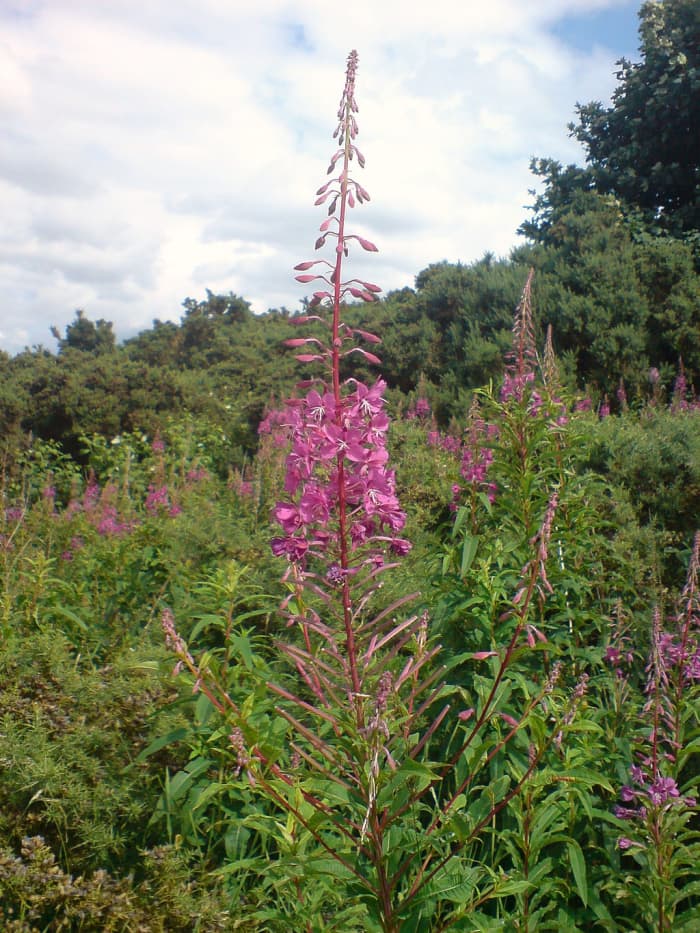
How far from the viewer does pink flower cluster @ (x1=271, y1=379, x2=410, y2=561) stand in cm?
190

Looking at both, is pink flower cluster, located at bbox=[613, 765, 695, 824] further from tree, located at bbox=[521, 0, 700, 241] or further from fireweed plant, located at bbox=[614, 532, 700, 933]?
tree, located at bbox=[521, 0, 700, 241]

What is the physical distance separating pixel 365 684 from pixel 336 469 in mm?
689

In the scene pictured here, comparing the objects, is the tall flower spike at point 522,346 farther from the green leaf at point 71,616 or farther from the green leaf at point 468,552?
the green leaf at point 71,616

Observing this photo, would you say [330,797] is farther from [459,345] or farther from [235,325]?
[235,325]

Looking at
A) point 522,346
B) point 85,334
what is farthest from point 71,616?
point 85,334

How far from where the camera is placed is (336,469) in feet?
6.39

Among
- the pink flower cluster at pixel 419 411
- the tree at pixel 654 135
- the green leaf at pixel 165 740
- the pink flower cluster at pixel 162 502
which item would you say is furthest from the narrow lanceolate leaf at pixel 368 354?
the tree at pixel 654 135

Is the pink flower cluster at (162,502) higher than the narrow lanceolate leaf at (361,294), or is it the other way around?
the narrow lanceolate leaf at (361,294)

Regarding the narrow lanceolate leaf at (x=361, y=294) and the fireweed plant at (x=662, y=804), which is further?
the fireweed plant at (x=662, y=804)

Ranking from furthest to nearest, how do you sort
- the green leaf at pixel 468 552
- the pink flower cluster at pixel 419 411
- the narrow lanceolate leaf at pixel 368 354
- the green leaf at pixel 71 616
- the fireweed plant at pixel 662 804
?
1. the pink flower cluster at pixel 419 411
2. the green leaf at pixel 71 616
3. the green leaf at pixel 468 552
4. the fireweed plant at pixel 662 804
5. the narrow lanceolate leaf at pixel 368 354

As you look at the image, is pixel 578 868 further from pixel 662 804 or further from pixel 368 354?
pixel 368 354

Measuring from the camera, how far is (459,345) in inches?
476

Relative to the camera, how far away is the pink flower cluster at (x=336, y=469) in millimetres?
1902

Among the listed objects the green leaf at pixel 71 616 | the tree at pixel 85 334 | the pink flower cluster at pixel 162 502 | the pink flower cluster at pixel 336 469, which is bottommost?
the green leaf at pixel 71 616
